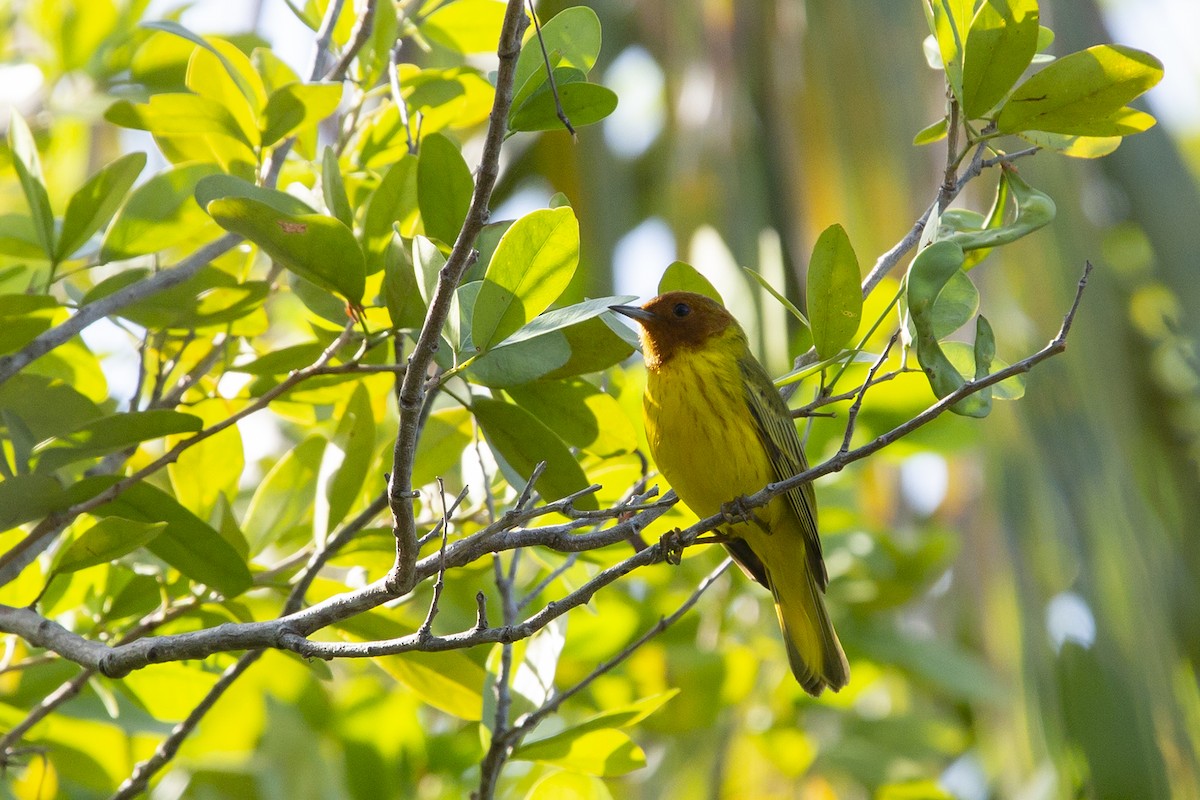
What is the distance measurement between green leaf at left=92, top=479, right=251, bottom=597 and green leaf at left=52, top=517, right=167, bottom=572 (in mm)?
174

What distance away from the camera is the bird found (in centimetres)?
306

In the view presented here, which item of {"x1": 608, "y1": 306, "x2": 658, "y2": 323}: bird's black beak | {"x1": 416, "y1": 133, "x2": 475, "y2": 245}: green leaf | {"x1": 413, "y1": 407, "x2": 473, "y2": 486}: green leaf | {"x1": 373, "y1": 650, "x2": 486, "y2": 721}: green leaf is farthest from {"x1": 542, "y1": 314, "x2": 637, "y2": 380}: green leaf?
{"x1": 608, "y1": 306, "x2": 658, "y2": 323}: bird's black beak

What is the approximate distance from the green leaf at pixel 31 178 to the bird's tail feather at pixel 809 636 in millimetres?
2129

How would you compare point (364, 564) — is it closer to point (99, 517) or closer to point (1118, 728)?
point (99, 517)

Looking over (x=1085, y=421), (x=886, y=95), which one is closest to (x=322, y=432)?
(x=1085, y=421)

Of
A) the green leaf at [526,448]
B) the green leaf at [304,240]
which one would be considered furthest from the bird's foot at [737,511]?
the green leaf at [304,240]

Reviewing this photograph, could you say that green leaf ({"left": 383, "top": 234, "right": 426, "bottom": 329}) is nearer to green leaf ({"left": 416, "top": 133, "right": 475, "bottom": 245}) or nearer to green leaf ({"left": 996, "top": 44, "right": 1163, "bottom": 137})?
green leaf ({"left": 416, "top": 133, "right": 475, "bottom": 245})

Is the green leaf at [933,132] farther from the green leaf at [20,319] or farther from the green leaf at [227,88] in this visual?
the green leaf at [20,319]

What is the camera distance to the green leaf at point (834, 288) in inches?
84.2

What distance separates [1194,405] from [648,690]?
3.36 meters

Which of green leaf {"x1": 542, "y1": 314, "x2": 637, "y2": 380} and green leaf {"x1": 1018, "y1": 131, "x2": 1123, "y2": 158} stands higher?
green leaf {"x1": 1018, "y1": 131, "x2": 1123, "y2": 158}

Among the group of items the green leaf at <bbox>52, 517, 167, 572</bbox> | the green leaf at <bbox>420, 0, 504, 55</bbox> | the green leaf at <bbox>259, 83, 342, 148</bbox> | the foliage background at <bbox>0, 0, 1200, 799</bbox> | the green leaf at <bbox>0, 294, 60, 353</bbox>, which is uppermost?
the green leaf at <bbox>420, 0, 504, 55</bbox>

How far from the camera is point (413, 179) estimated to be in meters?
2.45

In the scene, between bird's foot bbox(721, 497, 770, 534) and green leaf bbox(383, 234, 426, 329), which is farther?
bird's foot bbox(721, 497, 770, 534)
